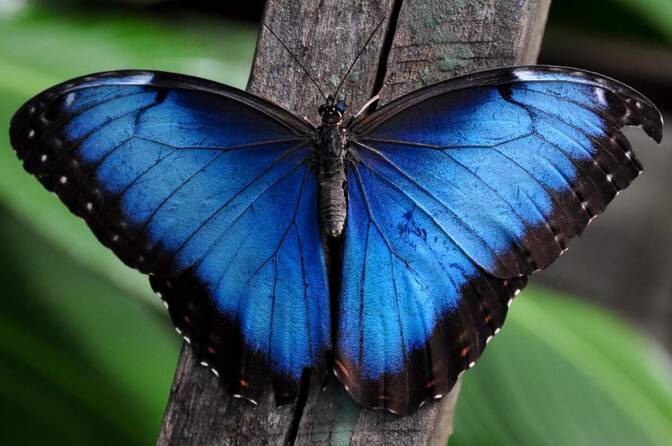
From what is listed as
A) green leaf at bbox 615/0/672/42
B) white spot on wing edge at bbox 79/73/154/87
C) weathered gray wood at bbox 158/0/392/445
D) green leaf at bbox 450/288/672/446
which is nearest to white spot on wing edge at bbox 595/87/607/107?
weathered gray wood at bbox 158/0/392/445

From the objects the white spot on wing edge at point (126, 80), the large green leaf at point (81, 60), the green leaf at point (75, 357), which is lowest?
the green leaf at point (75, 357)

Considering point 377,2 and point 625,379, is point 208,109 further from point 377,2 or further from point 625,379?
point 625,379

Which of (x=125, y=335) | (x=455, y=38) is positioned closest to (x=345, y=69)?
(x=455, y=38)

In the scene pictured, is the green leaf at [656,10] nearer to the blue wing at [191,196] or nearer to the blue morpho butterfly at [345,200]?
the blue morpho butterfly at [345,200]

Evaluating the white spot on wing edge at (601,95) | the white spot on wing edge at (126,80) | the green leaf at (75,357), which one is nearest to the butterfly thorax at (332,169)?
the white spot on wing edge at (126,80)

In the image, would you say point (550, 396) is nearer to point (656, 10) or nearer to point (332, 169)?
point (332, 169)
